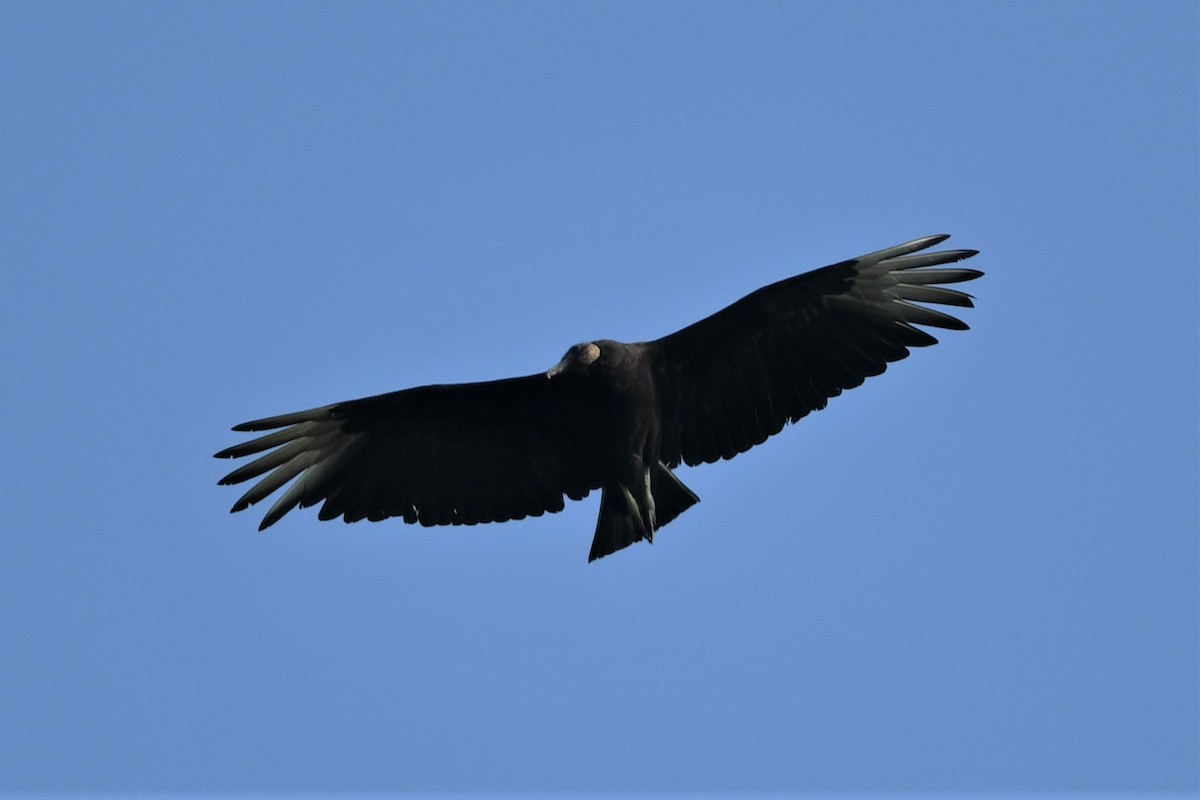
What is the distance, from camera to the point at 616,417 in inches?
440

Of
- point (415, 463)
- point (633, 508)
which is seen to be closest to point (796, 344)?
point (633, 508)

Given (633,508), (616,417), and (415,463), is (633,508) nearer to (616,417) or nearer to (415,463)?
(616,417)

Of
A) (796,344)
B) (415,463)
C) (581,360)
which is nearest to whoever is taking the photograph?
(581,360)

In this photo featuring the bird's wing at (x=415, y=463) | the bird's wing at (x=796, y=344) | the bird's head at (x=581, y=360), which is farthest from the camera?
the bird's wing at (x=415, y=463)

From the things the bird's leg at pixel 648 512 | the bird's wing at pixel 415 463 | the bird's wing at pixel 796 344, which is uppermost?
the bird's wing at pixel 796 344

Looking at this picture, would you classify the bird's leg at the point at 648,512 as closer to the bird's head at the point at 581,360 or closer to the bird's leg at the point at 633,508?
the bird's leg at the point at 633,508

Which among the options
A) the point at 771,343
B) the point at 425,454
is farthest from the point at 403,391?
the point at 771,343

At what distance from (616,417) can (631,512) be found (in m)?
0.61

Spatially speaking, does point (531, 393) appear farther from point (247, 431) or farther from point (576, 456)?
point (247, 431)

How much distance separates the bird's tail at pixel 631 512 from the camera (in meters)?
11.4

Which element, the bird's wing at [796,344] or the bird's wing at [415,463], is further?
the bird's wing at [415,463]

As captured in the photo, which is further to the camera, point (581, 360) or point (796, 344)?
point (796, 344)

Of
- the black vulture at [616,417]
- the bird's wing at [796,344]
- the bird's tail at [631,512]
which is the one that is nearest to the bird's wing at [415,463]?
the black vulture at [616,417]

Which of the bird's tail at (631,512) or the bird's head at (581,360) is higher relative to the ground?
the bird's head at (581,360)
